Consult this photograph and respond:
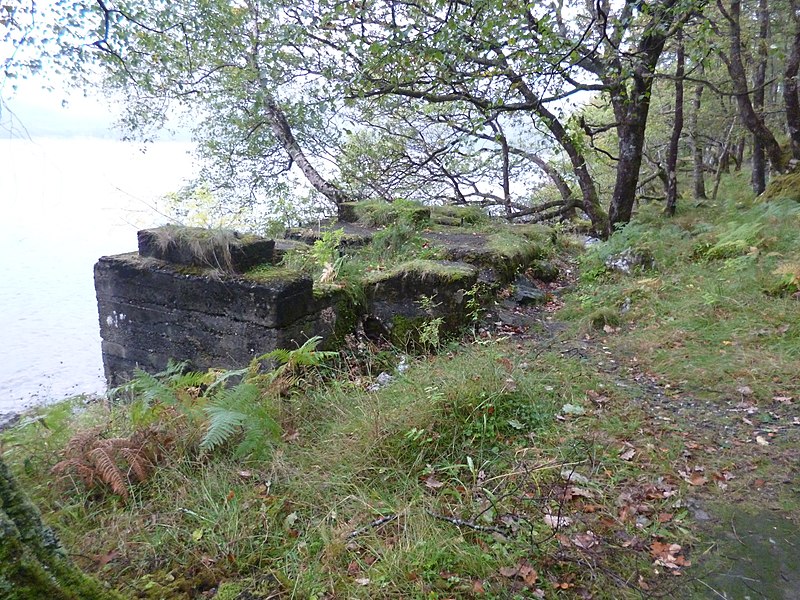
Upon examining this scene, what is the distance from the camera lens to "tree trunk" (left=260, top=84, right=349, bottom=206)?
12.0 metres

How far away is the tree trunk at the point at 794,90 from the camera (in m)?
8.70

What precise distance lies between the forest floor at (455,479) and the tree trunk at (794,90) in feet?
20.9

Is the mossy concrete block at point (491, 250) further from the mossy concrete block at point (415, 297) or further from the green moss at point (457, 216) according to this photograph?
the mossy concrete block at point (415, 297)

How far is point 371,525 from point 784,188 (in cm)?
991

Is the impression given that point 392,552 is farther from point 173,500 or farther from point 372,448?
point 173,500

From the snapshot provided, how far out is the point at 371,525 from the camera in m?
2.44

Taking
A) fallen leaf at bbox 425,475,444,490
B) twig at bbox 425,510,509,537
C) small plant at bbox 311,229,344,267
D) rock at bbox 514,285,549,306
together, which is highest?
small plant at bbox 311,229,344,267

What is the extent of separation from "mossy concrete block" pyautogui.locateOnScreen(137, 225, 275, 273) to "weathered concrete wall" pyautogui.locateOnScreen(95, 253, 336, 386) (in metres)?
0.13

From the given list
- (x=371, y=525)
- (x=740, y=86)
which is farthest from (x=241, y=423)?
(x=740, y=86)

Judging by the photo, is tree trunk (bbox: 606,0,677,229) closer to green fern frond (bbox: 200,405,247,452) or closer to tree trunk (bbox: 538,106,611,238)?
tree trunk (bbox: 538,106,611,238)

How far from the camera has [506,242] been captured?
25.2ft

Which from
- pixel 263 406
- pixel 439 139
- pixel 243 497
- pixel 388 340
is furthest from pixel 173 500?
pixel 439 139

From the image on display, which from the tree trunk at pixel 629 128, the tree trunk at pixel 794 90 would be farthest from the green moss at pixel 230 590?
the tree trunk at pixel 794 90

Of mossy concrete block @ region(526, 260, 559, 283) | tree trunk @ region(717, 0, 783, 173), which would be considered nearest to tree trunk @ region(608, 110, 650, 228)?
tree trunk @ region(717, 0, 783, 173)
